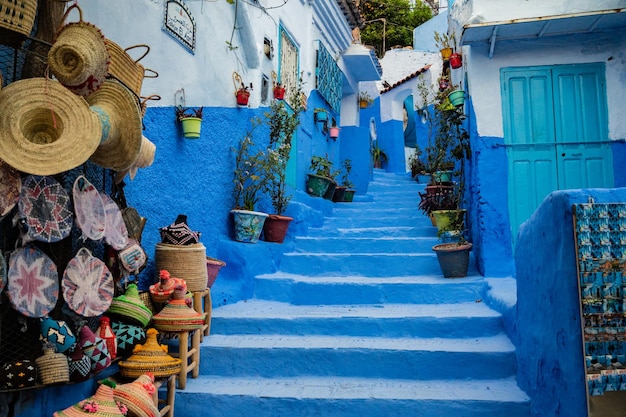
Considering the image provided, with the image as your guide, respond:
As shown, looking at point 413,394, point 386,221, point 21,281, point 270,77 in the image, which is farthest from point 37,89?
point 386,221

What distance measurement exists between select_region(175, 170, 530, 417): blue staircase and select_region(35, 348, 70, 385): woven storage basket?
3.87 ft

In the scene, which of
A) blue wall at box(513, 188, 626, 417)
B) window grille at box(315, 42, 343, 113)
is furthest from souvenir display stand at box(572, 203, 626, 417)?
window grille at box(315, 42, 343, 113)

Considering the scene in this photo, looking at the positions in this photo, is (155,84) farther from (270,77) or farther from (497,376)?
(497,376)

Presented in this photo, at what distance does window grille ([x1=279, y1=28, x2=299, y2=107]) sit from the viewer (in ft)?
25.7

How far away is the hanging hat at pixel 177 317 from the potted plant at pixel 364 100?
9857 mm

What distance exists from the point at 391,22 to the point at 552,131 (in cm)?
1461

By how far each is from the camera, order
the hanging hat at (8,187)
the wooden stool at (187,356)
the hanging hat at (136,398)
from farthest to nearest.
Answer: the wooden stool at (187,356) → the hanging hat at (136,398) → the hanging hat at (8,187)

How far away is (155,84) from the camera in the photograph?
15.0ft

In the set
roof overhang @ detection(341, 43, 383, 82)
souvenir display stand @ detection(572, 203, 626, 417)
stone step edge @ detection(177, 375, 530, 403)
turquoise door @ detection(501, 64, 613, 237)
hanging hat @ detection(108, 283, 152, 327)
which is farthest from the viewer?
roof overhang @ detection(341, 43, 383, 82)

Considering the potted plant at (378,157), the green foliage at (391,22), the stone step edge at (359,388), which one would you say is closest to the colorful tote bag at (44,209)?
the stone step edge at (359,388)

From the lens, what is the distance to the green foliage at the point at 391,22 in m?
19.1

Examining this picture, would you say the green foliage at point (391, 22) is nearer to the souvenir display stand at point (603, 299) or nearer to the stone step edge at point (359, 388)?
the stone step edge at point (359, 388)

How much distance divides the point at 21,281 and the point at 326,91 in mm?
8001

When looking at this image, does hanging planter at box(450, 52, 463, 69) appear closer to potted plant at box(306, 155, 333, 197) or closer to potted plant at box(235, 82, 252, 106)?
potted plant at box(235, 82, 252, 106)
